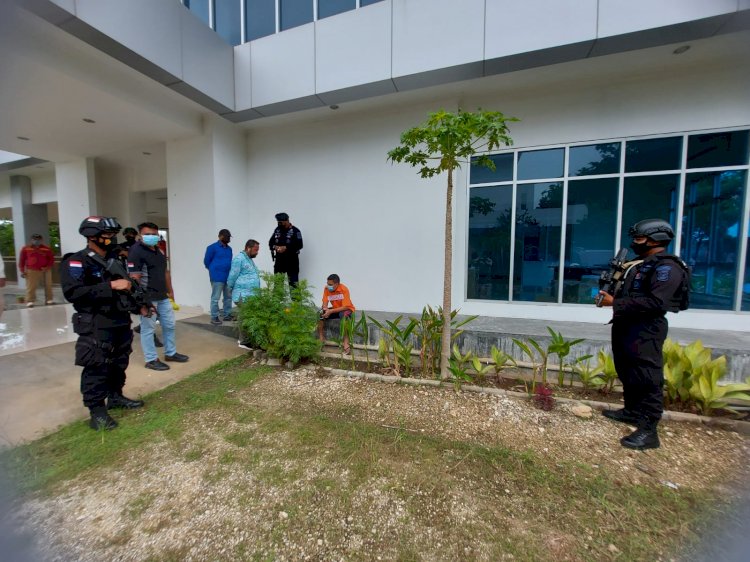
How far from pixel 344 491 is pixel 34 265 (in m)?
9.37

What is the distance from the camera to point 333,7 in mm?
5680

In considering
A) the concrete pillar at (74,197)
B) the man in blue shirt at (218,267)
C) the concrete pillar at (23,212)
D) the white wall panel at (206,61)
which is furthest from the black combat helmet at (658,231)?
the concrete pillar at (23,212)

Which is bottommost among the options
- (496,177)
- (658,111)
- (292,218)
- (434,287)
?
(434,287)

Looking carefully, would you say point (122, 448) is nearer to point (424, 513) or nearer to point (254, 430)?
point (254, 430)

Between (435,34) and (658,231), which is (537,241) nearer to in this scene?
(658,231)

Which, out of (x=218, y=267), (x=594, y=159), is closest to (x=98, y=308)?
(x=218, y=267)

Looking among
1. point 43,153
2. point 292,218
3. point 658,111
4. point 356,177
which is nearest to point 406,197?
point 356,177

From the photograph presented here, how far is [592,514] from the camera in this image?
6.20 ft

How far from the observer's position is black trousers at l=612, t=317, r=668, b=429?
2520mm

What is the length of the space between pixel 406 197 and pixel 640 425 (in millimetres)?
4688

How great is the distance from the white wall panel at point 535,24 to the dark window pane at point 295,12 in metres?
3.27

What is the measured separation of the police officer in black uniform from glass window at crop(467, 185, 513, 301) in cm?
507

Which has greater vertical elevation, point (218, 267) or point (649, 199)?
point (649, 199)

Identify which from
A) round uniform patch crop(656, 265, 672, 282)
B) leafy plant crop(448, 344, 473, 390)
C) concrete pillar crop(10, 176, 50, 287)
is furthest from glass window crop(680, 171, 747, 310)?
concrete pillar crop(10, 176, 50, 287)
